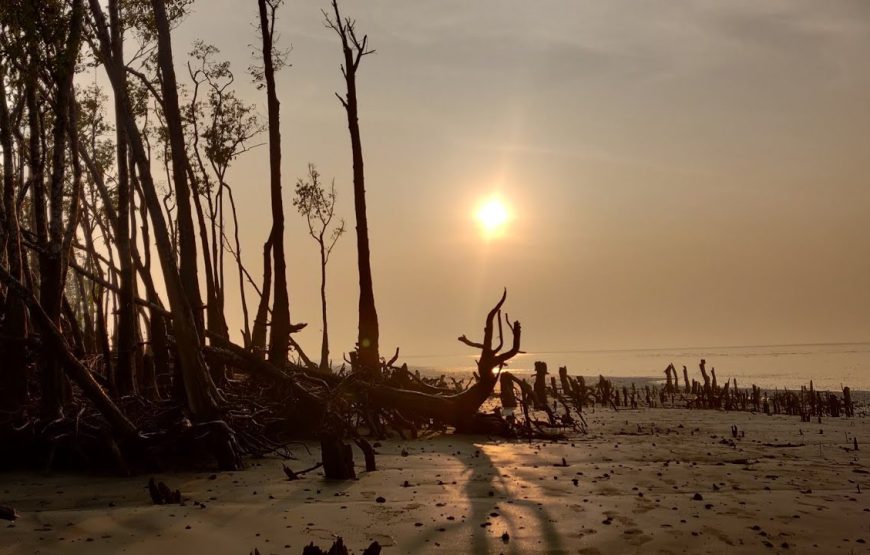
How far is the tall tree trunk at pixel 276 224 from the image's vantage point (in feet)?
46.6

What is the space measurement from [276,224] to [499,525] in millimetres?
11057

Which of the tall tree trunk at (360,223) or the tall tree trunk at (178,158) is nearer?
the tall tree trunk at (178,158)

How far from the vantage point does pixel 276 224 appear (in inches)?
631

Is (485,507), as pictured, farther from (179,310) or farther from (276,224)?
(276,224)

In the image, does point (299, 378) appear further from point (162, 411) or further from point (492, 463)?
point (492, 463)

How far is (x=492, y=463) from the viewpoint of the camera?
10.5 metres

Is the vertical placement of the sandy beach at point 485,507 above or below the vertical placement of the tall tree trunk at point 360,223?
below

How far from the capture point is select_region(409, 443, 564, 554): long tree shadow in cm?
587

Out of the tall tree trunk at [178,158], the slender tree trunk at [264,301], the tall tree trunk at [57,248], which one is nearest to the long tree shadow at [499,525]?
the tall tree trunk at [178,158]

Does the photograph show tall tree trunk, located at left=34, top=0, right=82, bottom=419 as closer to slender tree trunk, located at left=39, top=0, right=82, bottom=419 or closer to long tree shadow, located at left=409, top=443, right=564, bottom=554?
slender tree trunk, located at left=39, top=0, right=82, bottom=419

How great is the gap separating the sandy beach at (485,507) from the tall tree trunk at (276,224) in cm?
322

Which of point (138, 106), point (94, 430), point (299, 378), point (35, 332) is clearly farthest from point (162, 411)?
point (138, 106)

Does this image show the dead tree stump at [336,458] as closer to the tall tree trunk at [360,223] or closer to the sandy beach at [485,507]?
the sandy beach at [485,507]

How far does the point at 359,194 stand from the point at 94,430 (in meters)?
10.3
